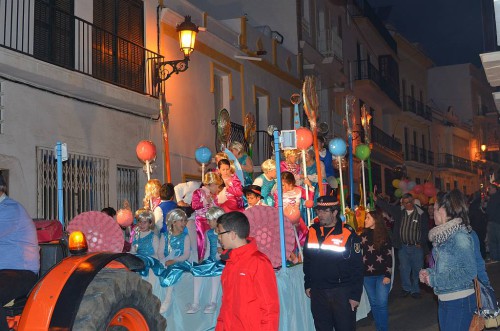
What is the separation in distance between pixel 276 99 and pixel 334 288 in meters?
15.9

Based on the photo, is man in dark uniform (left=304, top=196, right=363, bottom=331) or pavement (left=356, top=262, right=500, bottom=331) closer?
man in dark uniform (left=304, top=196, right=363, bottom=331)

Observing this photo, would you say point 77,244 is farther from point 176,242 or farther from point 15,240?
point 176,242

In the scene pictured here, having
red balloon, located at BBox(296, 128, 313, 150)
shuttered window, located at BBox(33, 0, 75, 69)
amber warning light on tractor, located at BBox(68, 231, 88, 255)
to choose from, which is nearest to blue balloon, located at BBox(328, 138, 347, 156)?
red balloon, located at BBox(296, 128, 313, 150)

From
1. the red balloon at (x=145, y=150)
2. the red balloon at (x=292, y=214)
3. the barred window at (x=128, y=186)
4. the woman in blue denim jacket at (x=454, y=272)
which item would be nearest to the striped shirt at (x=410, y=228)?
the red balloon at (x=292, y=214)

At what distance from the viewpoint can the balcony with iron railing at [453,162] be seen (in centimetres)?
4860

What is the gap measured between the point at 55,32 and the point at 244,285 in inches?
347

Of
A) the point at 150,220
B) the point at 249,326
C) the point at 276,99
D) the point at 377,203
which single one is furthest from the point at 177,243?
the point at 276,99

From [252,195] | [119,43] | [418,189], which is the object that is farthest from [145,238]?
[418,189]

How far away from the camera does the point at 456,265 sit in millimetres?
5992

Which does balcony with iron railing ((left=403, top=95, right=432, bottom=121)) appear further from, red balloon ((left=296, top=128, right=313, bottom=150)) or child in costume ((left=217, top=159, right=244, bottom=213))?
child in costume ((left=217, top=159, right=244, bottom=213))

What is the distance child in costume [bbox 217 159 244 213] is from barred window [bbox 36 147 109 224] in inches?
130

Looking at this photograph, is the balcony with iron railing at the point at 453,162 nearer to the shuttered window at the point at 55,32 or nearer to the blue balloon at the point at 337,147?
the blue balloon at the point at 337,147

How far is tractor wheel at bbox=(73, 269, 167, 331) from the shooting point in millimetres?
4957

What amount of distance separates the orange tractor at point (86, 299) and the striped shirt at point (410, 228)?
329 inches
